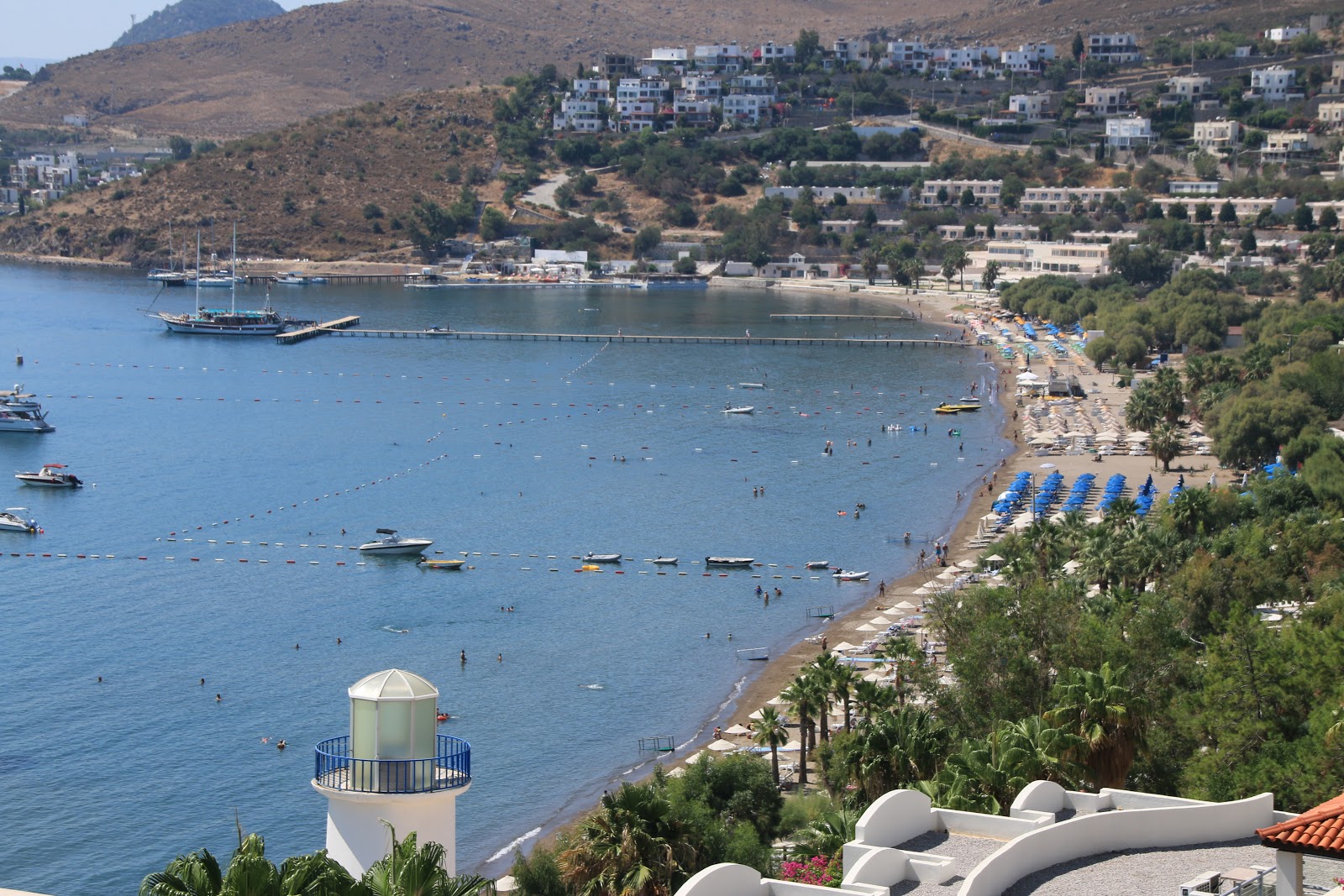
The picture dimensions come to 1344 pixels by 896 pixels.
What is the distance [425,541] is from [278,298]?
4004 inches

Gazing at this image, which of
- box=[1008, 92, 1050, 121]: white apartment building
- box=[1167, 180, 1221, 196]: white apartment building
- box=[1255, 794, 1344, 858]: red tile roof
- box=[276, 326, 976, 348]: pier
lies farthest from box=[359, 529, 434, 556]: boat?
box=[1008, 92, 1050, 121]: white apartment building

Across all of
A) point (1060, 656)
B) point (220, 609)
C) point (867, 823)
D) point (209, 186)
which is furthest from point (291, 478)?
point (209, 186)

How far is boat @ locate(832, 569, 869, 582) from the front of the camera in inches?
2271

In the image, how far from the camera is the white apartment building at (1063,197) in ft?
543

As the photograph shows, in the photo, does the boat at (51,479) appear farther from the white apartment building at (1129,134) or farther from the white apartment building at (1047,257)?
the white apartment building at (1129,134)

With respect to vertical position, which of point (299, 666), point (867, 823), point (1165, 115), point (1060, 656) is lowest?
point (299, 666)

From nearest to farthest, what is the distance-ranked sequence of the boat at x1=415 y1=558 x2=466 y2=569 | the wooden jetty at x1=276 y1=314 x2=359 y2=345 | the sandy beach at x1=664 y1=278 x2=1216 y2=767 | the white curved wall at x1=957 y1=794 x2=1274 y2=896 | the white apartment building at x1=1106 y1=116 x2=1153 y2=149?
1. the white curved wall at x1=957 y1=794 x2=1274 y2=896
2. the sandy beach at x1=664 y1=278 x2=1216 y2=767
3. the boat at x1=415 y1=558 x2=466 y2=569
4. the wooden jetty at x1=276 y1=314 x2=359 y2=345
5. the white apartment building at x1=1106 y1=116 x2=1153 y2=149

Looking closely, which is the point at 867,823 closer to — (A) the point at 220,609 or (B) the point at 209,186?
(A) the point at 220,609

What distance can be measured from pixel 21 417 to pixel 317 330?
43778 millimetres

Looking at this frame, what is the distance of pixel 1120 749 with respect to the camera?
26172 millimetres

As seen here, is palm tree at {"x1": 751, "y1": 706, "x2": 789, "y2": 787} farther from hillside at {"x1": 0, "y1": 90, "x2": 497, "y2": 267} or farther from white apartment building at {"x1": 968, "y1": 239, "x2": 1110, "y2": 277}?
hillside at {"x1": 0, "y1": 90, "x2": 497, "y2": 267}

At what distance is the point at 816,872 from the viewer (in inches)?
881

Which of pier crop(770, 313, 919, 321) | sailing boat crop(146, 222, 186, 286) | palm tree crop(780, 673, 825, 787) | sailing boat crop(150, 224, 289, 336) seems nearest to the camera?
palm tree crop(780, 673, 825, 787)

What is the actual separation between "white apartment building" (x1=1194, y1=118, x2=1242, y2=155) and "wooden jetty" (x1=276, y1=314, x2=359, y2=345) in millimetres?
88383
